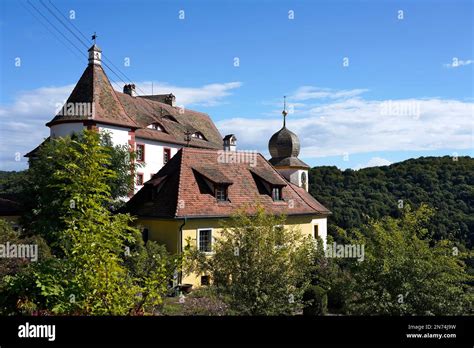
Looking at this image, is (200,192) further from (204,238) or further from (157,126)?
(157,126)

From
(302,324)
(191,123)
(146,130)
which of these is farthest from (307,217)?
(302,324)

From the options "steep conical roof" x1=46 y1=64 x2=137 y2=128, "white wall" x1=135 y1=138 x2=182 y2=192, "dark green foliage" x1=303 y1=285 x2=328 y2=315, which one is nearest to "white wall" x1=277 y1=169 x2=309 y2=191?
"white wall" x1=135 y1=138 x2=182 y2=192

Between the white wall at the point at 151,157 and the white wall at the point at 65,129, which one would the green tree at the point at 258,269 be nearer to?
the white wall at the point at 65,129

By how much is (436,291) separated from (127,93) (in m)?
39.4

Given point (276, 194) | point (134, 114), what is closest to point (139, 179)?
point (134, 114)

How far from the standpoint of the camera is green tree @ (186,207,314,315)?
38.8ft

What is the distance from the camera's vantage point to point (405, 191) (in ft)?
145

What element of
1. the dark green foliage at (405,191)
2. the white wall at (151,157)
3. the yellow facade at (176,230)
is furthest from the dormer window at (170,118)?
the yellow facade at (176,230)

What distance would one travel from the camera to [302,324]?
5.09 m

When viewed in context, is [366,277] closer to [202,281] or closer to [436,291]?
[436,291]

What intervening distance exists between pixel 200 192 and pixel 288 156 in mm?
16651

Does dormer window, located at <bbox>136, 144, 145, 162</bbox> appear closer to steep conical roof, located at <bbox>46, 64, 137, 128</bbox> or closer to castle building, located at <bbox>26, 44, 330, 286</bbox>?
castle building, located at <bbox>26, 44, 330, 286</bbox>

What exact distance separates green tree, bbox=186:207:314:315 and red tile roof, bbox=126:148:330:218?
33.6ft

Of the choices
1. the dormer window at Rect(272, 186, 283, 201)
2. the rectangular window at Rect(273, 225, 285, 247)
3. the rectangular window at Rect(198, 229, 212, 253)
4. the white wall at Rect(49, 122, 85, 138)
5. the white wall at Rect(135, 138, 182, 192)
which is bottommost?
the rectangular window at Rect(198, 229, 212, 253)
